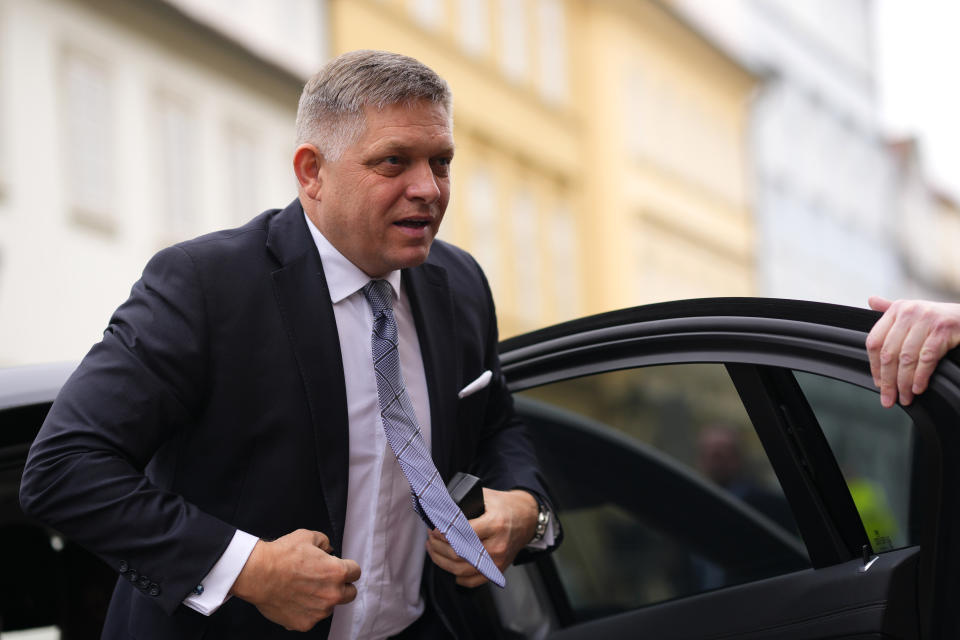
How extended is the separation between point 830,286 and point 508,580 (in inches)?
1579

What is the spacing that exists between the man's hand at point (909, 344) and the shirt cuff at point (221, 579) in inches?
37.9

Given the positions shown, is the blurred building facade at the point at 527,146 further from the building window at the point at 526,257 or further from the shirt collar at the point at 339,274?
the shirt collar at the point at 339,274

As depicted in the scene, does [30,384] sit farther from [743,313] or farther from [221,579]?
[743,313]

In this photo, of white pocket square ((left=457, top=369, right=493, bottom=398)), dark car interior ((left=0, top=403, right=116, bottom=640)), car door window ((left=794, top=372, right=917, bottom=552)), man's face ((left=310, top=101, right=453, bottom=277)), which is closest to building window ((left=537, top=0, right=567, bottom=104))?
car door window ((left=794, top=372, right=917, bottom=552))

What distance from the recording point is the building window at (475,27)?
23.2m

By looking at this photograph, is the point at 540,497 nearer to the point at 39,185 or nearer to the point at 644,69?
the point at 39,185

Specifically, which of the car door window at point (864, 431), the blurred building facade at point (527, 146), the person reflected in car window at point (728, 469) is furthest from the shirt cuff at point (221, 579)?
the car door window at point (864, 431)

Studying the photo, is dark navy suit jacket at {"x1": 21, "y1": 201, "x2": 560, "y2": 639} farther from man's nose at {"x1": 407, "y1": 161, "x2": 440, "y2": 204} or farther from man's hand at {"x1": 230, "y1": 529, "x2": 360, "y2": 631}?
man's nose at {"x1": 407, "y1": 161, "x2": 440, "y2": 204}

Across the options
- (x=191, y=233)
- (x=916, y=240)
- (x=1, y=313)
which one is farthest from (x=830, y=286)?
(x=1, y=313)

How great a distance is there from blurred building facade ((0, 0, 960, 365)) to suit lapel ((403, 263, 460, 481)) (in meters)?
11.3

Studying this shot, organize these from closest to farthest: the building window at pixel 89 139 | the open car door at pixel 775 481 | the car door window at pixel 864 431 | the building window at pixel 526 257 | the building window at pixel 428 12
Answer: the open car door at pixel 775 481, the building window at pixel 89 139, the building window at pixel 428 12, the building window at pixel 526 257, the car door window at pixel 864 431

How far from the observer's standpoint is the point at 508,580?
286 cm

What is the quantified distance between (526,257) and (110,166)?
38.8ft

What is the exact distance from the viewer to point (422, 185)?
7.13ft
